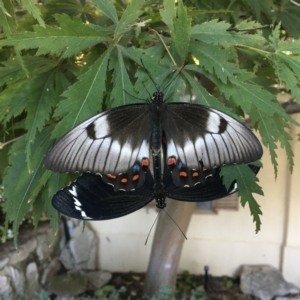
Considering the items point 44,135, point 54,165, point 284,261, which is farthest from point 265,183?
point 54,165

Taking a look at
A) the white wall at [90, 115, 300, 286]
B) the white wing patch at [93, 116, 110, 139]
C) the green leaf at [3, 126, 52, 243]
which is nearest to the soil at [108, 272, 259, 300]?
the white wall at [90, 115, 300, 286]

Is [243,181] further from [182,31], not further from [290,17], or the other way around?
[290,17]

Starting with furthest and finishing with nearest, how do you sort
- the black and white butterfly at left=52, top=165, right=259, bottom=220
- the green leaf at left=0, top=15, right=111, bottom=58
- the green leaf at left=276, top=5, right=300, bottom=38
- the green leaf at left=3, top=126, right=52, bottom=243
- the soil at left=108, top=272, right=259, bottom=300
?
the soil at left=108, top=272, right=259, bottom=300
the green leaf at left=276, top=5, right=300, bottom=38
the green leaf at left=3, top=126, right=52, bottom=243
the black and white butterfly at left=52, top=165, right=259, bottom=220
the green leaf at left=0, top=15, right=111, bottom=58

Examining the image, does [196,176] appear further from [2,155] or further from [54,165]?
[2,155]

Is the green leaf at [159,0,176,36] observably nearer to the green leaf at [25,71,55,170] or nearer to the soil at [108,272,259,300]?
the green leaf at [25,71,55,170]

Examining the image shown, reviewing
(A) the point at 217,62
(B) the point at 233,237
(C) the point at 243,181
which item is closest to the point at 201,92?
(A) the point at 217,62

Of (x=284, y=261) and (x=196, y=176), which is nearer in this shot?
(x=196, y=176)
